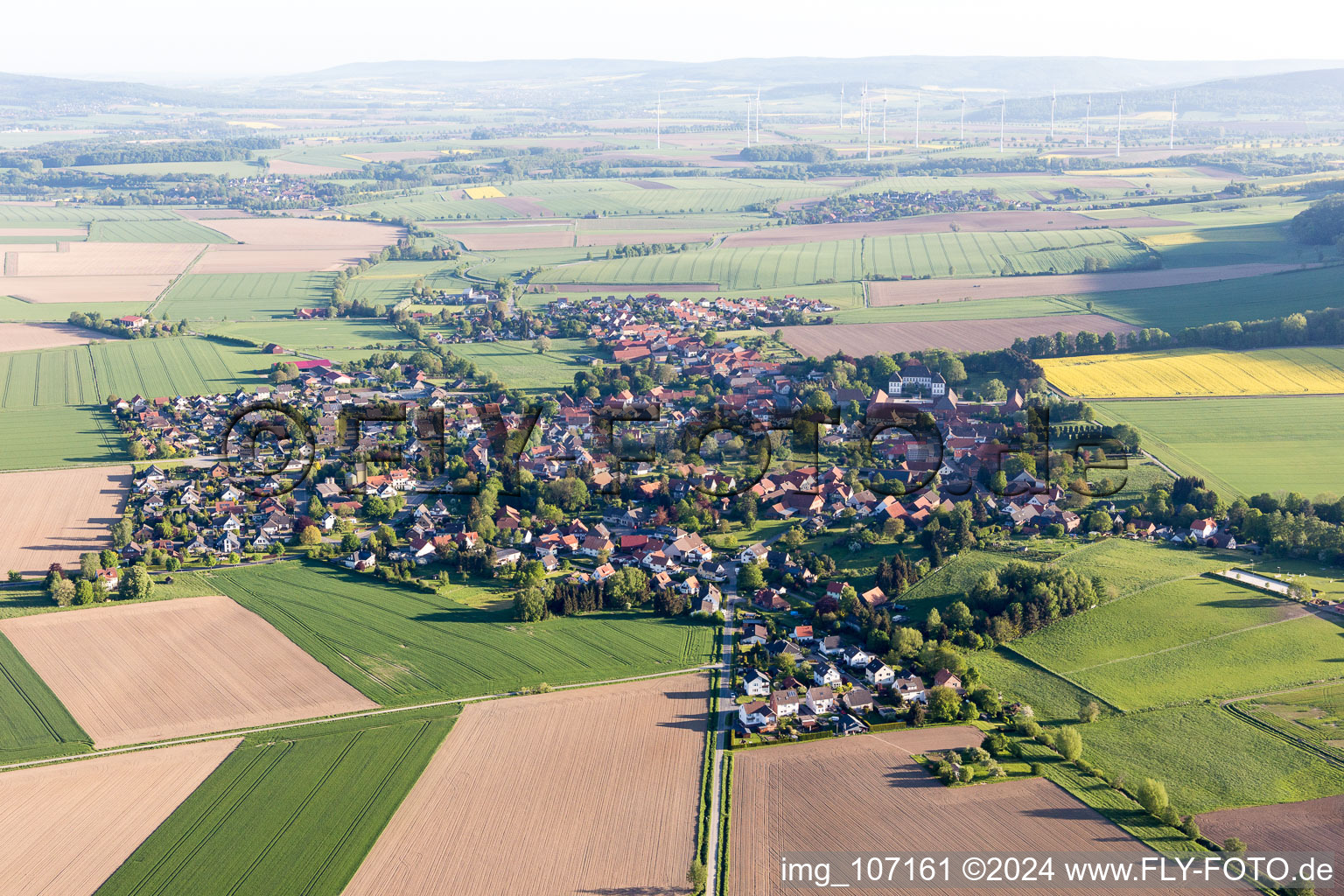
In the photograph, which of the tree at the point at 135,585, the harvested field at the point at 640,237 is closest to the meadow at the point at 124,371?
the tree at the point at 135,585

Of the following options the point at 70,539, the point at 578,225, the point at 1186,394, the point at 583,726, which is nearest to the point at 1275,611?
the point at 583,726

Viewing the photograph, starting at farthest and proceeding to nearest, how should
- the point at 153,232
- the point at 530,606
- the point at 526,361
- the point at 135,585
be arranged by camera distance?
1. the point at 153,232
2. the point at 526,361
3. the point at 135,585
4. the point at 530,606

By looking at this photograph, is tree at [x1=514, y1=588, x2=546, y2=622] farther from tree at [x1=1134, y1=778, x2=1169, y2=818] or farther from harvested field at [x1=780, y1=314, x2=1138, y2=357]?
harvested field at [x1=780, y1=314, x2=1138, y2=357]

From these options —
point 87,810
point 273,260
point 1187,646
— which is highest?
point 273,260

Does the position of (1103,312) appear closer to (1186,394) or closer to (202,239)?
(1186,394)

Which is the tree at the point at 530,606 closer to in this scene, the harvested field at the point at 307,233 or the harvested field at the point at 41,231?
the harvested field at the point at 307,233

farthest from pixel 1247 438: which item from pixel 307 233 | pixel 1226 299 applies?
pixel 307 233

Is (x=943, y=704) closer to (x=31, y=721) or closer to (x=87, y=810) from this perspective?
(x=87, y=810)

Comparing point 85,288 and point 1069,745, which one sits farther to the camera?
point 85,288
